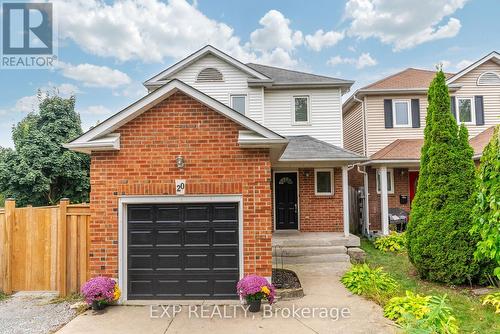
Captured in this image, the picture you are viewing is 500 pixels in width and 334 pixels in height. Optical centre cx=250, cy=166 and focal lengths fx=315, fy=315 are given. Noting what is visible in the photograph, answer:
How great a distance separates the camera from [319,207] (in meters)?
12.0

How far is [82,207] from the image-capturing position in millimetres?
6762

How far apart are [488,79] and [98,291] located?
57.5 feet

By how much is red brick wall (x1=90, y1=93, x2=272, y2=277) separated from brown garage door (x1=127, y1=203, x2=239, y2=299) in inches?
13.2

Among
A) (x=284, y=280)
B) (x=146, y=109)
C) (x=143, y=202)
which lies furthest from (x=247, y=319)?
(x=146, y=109)

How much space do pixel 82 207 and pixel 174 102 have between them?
3.02 metres

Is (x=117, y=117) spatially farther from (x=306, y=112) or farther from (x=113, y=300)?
(x=306, y=112)

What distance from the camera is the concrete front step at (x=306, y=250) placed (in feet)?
31.4

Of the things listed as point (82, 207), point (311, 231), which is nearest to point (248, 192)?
point (82, 207)

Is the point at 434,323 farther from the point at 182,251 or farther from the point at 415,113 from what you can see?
the point at 415,113

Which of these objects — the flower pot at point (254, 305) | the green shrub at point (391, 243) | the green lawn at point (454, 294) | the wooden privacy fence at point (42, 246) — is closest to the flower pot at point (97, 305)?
the wooden privacy fence at point (42, 246)

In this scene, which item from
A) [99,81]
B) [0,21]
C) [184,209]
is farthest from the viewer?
[99,81]

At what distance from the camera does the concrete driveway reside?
4.99 metres

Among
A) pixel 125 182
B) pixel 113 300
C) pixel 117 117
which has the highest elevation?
pixel 117 117

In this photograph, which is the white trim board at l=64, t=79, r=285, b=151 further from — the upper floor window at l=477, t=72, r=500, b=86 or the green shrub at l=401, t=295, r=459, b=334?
the upper floor window at l=477, t=72, r=500, b=86
